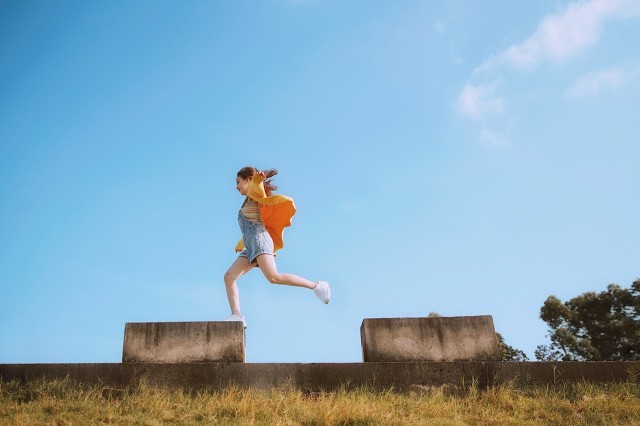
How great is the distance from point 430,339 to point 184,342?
293 cm

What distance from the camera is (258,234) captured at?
245 inches

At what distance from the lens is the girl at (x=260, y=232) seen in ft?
19.6

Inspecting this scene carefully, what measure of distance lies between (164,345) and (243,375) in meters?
1.05

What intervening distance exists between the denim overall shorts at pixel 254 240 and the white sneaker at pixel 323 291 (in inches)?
28.8

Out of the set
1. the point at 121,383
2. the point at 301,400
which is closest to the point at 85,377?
the point at 121,383

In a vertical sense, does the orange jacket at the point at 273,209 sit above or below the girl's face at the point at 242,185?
below

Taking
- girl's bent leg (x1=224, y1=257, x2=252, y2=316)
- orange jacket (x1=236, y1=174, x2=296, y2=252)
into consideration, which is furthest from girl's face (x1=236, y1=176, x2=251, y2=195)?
girl's bent leg (x1=224, y1=257, x2=252, y2=316)

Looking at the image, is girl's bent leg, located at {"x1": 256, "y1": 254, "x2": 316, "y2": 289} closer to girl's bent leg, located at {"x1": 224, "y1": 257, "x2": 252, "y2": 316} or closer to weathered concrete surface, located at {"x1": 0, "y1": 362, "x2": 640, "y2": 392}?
girl's bent leg, located at {"x1": 224, "y1": 257, "x2": 252, "y2": 316}

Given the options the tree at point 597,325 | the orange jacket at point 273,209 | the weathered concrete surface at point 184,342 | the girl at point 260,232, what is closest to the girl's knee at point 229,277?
the girl at point 260,232

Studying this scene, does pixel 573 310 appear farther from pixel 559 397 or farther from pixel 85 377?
pixel 85 377

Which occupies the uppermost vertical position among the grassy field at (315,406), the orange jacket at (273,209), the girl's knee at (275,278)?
the orange jacket at (273,209)

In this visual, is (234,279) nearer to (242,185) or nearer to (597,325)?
(242,185)

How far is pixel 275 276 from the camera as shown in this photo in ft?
19.5

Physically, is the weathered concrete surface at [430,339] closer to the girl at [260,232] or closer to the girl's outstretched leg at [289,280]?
the girl's outstretched leg at [289,280]
